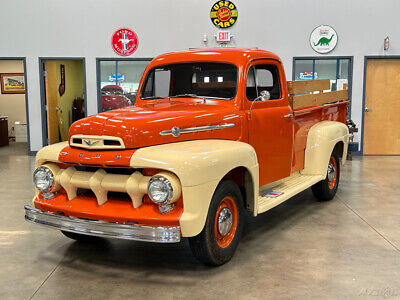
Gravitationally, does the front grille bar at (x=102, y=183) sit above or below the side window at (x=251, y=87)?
below

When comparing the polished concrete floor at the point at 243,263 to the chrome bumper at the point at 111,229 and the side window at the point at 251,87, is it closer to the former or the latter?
the chrome bumper at the point at 111,229

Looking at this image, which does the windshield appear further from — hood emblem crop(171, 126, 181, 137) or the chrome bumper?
the chrome bumper

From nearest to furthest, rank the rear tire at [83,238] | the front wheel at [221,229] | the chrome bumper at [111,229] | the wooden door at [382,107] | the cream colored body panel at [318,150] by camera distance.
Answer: the chrome bumper at [111,229], the front wheel at [221,229], the rear tire at [83,238], the cream colored body panel at [318,150], the wooden door at [382,107]

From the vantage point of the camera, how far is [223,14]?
9227 mm

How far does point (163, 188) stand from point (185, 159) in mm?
252

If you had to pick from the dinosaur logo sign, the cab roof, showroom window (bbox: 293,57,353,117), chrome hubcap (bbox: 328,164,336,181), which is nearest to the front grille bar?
the cab roof

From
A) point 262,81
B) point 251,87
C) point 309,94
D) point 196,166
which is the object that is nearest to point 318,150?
point 309,94

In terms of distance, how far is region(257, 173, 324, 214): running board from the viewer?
3.87m

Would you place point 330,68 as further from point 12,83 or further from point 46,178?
point 12,83

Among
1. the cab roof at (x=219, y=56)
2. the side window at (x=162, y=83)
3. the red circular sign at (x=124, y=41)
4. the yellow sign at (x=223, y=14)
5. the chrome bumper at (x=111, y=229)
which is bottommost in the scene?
the chrome bumper at (x=111, y=229)

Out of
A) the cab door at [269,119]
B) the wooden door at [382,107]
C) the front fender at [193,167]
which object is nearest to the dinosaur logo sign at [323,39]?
the wooden door at [382,107]

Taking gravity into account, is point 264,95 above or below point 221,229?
above

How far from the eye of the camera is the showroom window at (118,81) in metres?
9.71

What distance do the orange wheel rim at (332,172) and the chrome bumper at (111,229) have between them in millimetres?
3252
